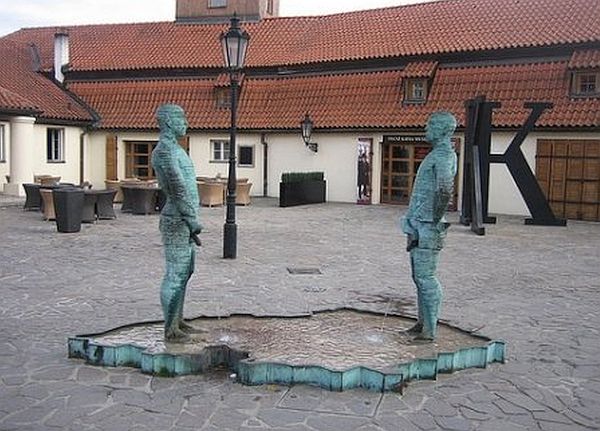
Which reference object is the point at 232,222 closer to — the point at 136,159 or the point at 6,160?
the point at 6,160

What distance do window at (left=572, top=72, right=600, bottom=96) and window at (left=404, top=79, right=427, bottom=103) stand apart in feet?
16.4

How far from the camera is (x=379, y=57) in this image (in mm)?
24672

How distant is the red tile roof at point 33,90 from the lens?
2450 cm

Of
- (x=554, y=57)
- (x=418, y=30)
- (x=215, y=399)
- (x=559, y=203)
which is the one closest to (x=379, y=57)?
(x=418, y=30)

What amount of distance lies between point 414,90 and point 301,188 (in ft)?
17.4

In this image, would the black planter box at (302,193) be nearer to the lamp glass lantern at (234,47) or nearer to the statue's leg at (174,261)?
the lamp glass lantern at (234,47)

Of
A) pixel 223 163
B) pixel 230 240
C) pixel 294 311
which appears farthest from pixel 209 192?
pixel 294 311

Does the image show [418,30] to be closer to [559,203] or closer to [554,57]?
[554,57]

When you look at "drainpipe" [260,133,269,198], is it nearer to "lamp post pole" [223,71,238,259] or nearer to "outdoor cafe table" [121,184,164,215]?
"outdoor cafe table" [121,184,164,215]

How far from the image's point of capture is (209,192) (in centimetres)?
2200

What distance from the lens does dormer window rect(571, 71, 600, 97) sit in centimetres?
2031

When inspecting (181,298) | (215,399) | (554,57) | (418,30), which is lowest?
(215,399)

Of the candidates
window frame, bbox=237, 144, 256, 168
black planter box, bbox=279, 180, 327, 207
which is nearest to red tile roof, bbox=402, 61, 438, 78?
black planter box, bbox=279, 180, 327, 207

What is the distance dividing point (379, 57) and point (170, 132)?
65.9ft
